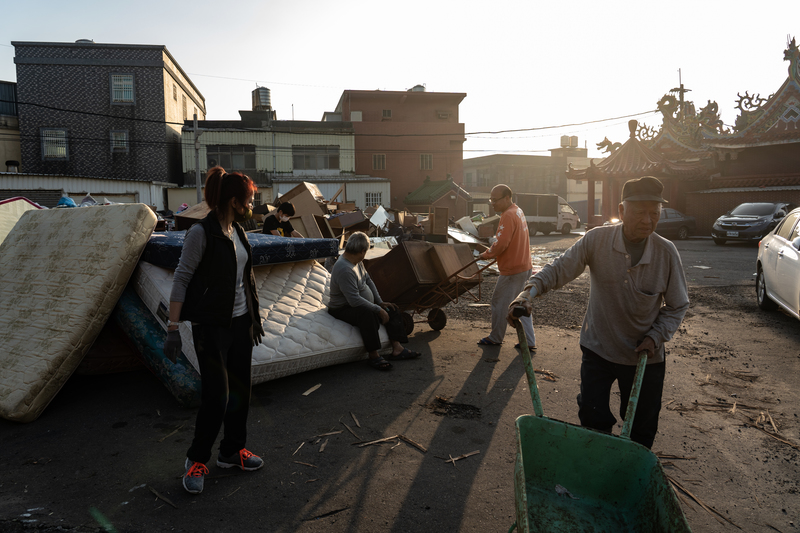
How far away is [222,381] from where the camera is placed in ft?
9.21

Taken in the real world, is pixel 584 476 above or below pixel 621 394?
below

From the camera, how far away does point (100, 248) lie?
13.6 ft

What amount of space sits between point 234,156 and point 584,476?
31.3 metres

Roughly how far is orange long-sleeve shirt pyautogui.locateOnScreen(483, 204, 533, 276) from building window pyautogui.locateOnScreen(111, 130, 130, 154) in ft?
96.7

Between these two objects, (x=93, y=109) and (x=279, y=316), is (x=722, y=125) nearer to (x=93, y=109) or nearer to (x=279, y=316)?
A: (x=279, y=316)

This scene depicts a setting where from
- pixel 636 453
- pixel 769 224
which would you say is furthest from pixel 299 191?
pixel 769 224

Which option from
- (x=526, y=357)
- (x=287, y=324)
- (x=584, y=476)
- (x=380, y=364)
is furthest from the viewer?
(x=380, y=364)

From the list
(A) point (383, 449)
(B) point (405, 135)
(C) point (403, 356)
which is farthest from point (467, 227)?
(B) point (405, 135)

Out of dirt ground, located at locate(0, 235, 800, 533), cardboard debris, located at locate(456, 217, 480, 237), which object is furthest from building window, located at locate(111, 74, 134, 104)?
dirt ground, located at locate(0, 235, 800, 533)

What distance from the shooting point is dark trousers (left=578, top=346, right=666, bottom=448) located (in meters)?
2.57

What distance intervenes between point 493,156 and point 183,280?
52049 millimetres

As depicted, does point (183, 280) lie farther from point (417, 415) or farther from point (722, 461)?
point (722, 461)

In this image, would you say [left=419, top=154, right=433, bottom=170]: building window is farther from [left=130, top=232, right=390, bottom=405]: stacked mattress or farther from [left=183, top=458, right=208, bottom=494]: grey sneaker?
[left=183, top=458, right=208, bottom=494]: grey sneaker

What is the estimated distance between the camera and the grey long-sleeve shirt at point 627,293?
2.56 m
